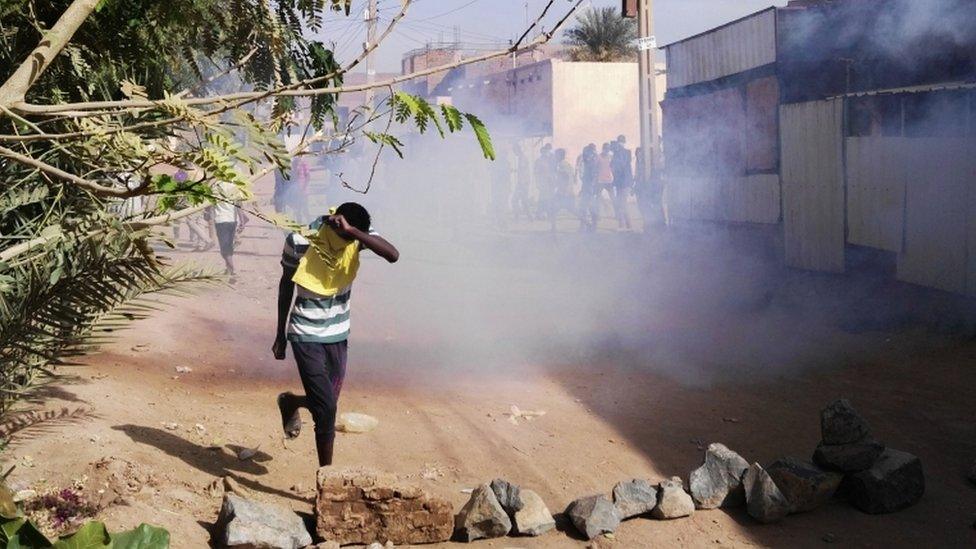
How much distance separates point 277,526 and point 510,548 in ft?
3.63

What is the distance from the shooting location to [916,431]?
23.2 ft

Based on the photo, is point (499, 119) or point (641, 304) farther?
point (499, 119)

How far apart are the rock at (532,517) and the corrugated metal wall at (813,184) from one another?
23.9ft

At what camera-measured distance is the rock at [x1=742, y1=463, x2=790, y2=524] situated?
5.48 m

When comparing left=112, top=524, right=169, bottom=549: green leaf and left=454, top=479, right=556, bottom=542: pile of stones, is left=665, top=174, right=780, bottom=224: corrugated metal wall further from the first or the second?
left=112, top=524, right=169, bottom=549: green leaf

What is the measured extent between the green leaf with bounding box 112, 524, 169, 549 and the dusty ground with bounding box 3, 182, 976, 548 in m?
1.51

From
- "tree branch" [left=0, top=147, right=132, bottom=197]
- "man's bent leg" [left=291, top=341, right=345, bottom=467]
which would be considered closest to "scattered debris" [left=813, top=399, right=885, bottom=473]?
"man's bent leg" [left=291, top=341, right=345, bottom=467]

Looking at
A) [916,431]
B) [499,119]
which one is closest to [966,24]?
[916,431]

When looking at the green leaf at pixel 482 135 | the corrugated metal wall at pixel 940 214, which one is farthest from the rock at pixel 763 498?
the corrugated metal wall at pixel 940 214

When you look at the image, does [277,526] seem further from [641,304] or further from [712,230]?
[712,230]

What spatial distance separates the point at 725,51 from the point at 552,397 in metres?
8.30

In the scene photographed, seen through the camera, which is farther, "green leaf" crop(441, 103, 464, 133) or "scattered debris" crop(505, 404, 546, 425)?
"scattered debris" crop(505, 404, 546, 425)

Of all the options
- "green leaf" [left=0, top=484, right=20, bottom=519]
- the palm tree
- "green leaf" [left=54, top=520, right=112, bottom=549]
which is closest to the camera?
"green leaf" [left=54, top=520, right=112, bottom=549]

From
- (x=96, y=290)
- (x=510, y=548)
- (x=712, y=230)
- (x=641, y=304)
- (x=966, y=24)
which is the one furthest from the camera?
(x=712, y=230)
